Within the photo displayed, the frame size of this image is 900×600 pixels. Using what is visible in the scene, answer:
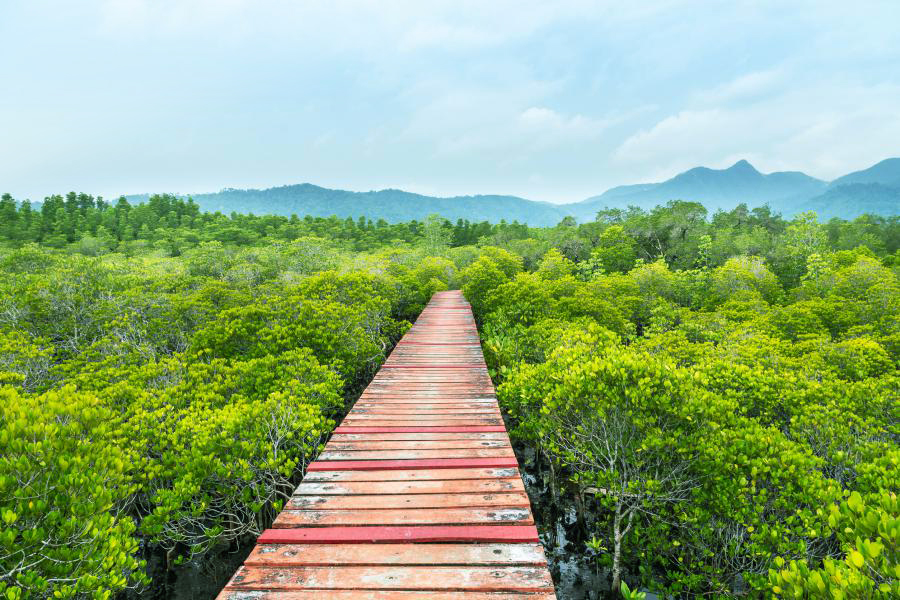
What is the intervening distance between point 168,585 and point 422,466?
4.59 metres

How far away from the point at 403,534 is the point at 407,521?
151 mm

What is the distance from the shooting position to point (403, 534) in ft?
9.45

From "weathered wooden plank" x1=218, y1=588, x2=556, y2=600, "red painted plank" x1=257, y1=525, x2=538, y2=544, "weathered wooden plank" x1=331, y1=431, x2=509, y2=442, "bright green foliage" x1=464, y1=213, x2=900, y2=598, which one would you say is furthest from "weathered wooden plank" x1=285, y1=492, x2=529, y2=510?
"bright green foliage" x1=464, y1=213, x2=900, y2=598

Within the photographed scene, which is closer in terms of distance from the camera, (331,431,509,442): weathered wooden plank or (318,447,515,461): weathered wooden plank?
(318,447,515,461): weathered wooden plank

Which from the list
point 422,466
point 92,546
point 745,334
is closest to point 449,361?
point 422,466

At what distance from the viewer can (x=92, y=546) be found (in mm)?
2951

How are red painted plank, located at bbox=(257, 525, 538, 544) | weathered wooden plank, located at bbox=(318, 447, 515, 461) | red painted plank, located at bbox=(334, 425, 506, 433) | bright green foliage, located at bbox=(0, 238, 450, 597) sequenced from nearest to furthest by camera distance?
red painted plank, located at bbox=(257, 525, 538, 544)
bright green foliage, located at bbox=(0, 238, 450, 597)
weathered wooden plank, located at bbox=(318, 447, 515, 461)
red painted plank, located at bbox=(334, 425, 506, 433)

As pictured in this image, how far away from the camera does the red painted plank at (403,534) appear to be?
2.81 metres

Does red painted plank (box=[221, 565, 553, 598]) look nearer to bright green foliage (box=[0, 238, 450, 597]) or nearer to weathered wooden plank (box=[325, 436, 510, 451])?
bright green foliage (box=[0, 238, 450, 597])

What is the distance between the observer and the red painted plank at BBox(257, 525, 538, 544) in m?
2.81

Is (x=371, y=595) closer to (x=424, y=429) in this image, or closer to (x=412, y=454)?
(x=412, y=454)

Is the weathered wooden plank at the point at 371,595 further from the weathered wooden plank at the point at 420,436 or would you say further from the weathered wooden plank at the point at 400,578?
the weathered wooden plank at the point at 420,436

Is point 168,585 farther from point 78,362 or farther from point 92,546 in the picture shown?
point 78,362

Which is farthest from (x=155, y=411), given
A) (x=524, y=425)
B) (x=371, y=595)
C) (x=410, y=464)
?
(x=524, y=425)
